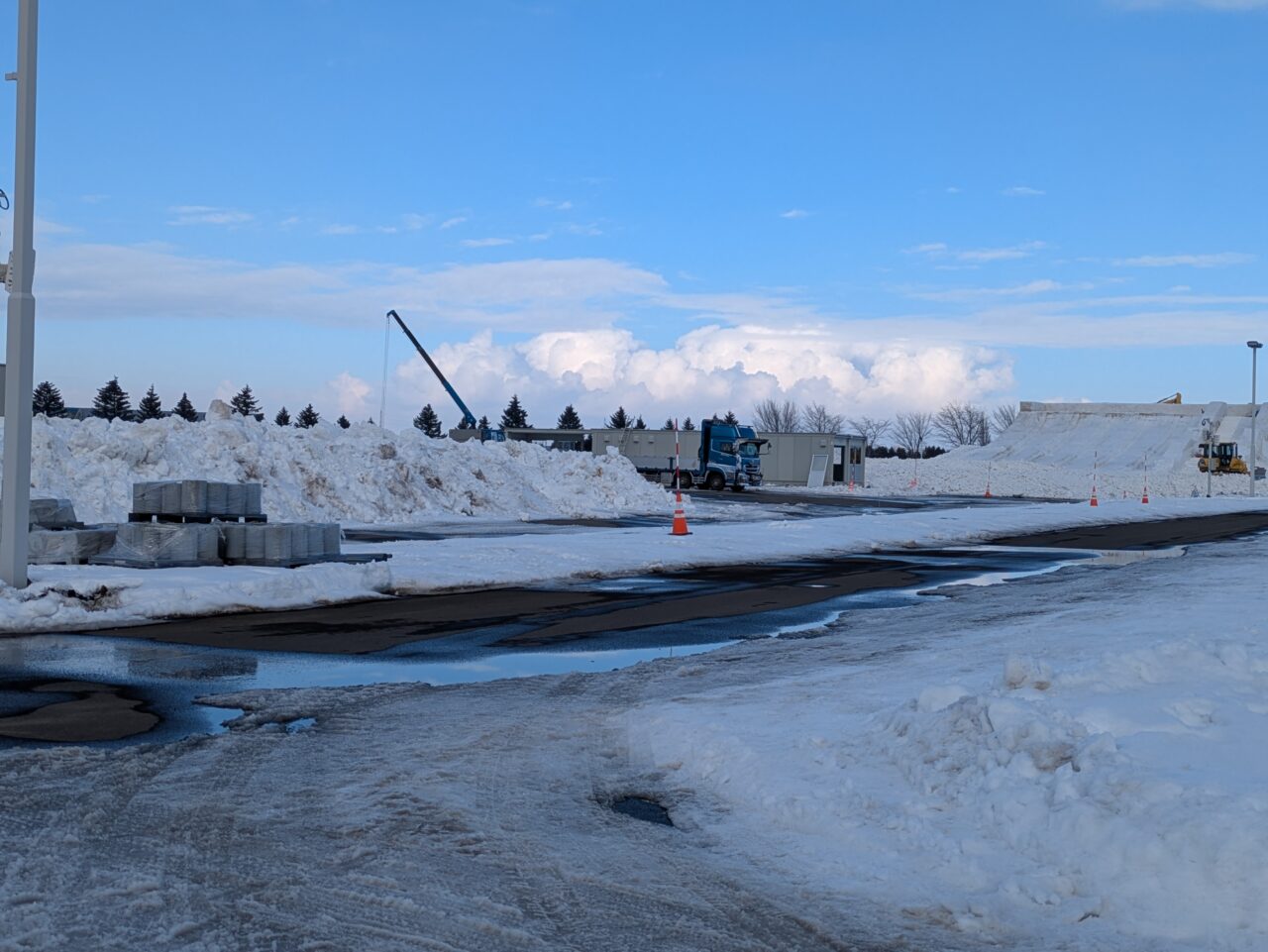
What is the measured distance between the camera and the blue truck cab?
191 ft

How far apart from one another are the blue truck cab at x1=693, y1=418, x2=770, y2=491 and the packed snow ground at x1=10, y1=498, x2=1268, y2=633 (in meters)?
24.2

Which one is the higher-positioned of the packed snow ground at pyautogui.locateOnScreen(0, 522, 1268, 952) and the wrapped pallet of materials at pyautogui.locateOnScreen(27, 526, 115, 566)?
the wrapped pallet of materials at pyautogui.locateOnScreen(27, 526, 115, 566)

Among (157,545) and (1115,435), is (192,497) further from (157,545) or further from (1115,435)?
(1115,435)

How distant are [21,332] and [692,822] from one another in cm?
1013

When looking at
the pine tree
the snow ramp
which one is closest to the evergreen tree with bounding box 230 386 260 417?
the pine tree

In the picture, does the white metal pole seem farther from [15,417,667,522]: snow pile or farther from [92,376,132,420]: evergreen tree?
[92,376,132,420]: evergreen tree

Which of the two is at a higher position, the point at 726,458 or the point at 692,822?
the point at 726,458

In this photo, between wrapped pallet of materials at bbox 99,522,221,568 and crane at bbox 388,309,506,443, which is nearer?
wrapped pallet of materials at bbox 99,522,221,568

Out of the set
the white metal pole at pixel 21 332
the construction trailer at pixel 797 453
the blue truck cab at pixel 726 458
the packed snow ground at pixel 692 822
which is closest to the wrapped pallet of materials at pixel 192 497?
the white metal pole at pixel 21 332

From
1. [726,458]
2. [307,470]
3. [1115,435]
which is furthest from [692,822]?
[1115,435]

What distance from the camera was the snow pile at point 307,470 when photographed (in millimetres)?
27703

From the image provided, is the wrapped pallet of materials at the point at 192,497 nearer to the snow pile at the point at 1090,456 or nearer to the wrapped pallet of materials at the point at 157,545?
the wrapped pallet of materials at the point at 157,545

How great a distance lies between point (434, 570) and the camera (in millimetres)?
17531

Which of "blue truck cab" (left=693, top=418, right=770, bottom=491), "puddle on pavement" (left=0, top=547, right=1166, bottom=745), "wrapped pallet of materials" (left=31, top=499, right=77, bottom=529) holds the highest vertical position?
"blue truck cab" (left=693, top=418, right=770, bottom=491)
